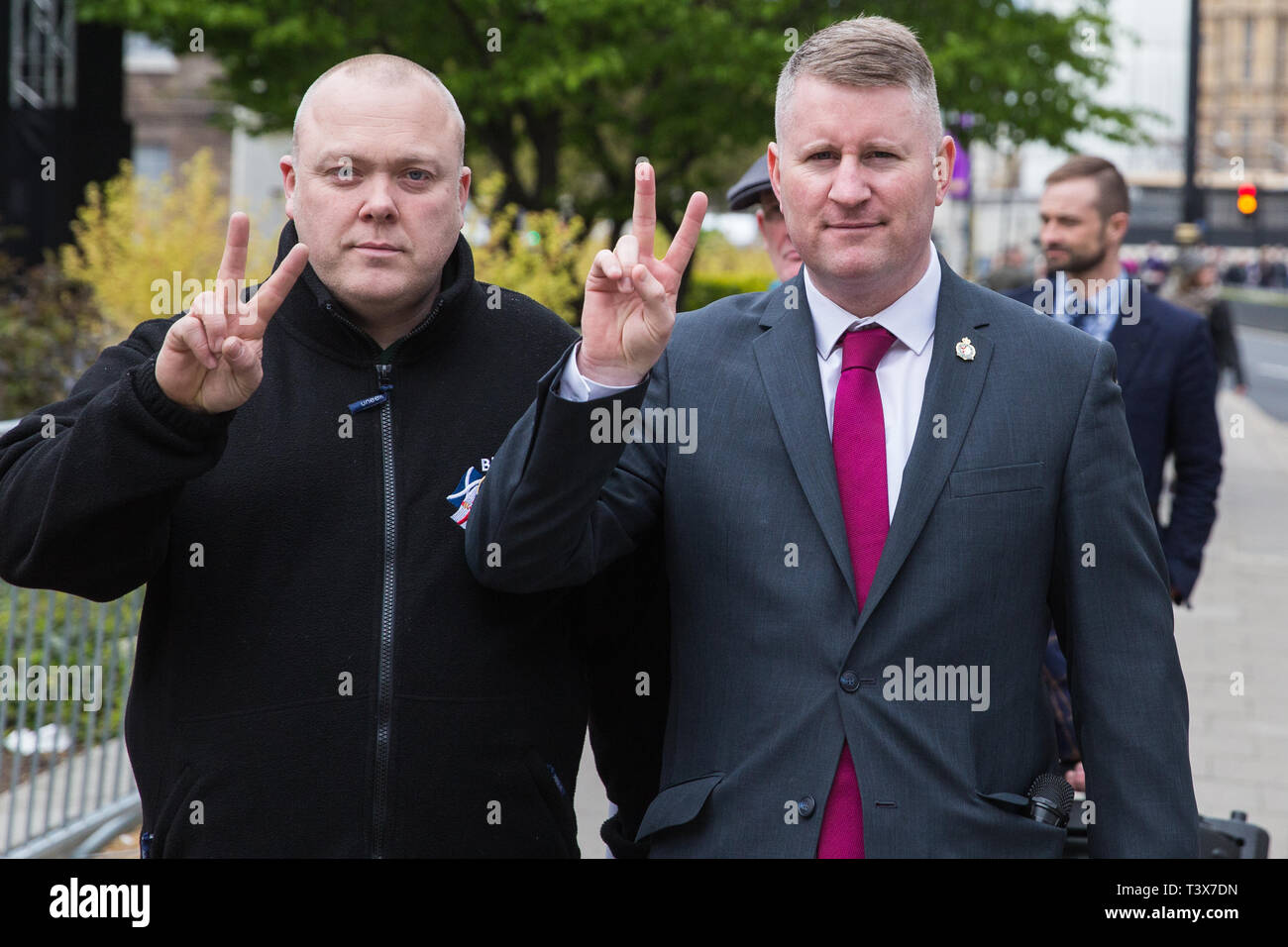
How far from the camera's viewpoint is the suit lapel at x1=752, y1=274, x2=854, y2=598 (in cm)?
249

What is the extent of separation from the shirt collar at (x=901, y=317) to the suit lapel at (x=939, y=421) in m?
0.03

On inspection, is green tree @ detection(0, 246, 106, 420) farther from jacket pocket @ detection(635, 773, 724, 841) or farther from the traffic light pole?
the traffic light pole

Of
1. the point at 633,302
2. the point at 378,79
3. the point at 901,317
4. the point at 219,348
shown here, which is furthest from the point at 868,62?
the point at 219,348

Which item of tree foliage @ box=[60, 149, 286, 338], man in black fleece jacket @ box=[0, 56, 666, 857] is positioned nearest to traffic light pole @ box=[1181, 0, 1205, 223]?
tree foliage @ box=[60, 149, 286, 338]

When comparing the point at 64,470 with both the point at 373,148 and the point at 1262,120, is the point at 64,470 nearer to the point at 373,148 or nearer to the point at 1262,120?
the point at 373,148

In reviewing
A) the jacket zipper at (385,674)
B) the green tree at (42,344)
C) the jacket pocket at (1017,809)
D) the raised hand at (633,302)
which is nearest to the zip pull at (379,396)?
the jacket zipper at (385,674)

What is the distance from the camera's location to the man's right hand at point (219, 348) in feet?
7.57

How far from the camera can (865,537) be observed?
98.8 inches

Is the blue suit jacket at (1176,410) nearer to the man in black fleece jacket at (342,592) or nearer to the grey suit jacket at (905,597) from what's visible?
the grey suit jacket at (905,597)

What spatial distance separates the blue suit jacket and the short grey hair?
9.80 feet

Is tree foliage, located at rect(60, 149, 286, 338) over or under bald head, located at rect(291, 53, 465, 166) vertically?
over

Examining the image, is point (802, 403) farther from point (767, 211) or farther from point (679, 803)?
point (767, 211)

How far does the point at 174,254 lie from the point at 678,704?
399 inches
